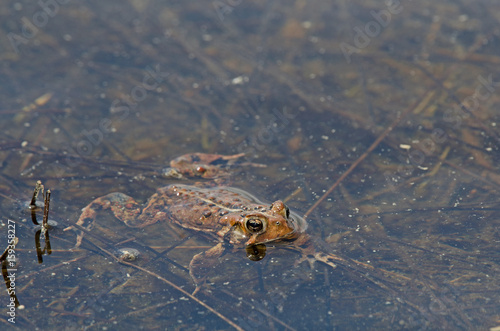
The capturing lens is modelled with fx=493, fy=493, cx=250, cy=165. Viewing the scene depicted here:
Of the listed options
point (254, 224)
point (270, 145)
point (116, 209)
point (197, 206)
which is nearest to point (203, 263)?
point (254, 224)

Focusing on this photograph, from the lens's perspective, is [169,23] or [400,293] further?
[169,23]

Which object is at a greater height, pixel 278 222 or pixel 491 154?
pixel 278 222

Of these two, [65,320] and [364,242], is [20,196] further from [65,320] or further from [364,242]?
[364,242]

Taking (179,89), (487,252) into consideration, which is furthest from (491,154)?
(179,89)

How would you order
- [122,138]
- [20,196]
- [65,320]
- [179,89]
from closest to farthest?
[65,320], [20,196], [122,138], [179,89]

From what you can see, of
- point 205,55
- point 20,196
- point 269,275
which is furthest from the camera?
point 205,55

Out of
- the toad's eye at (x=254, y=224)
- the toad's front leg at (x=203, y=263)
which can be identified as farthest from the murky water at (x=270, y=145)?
the toad's eye at (x=254, y=224)
